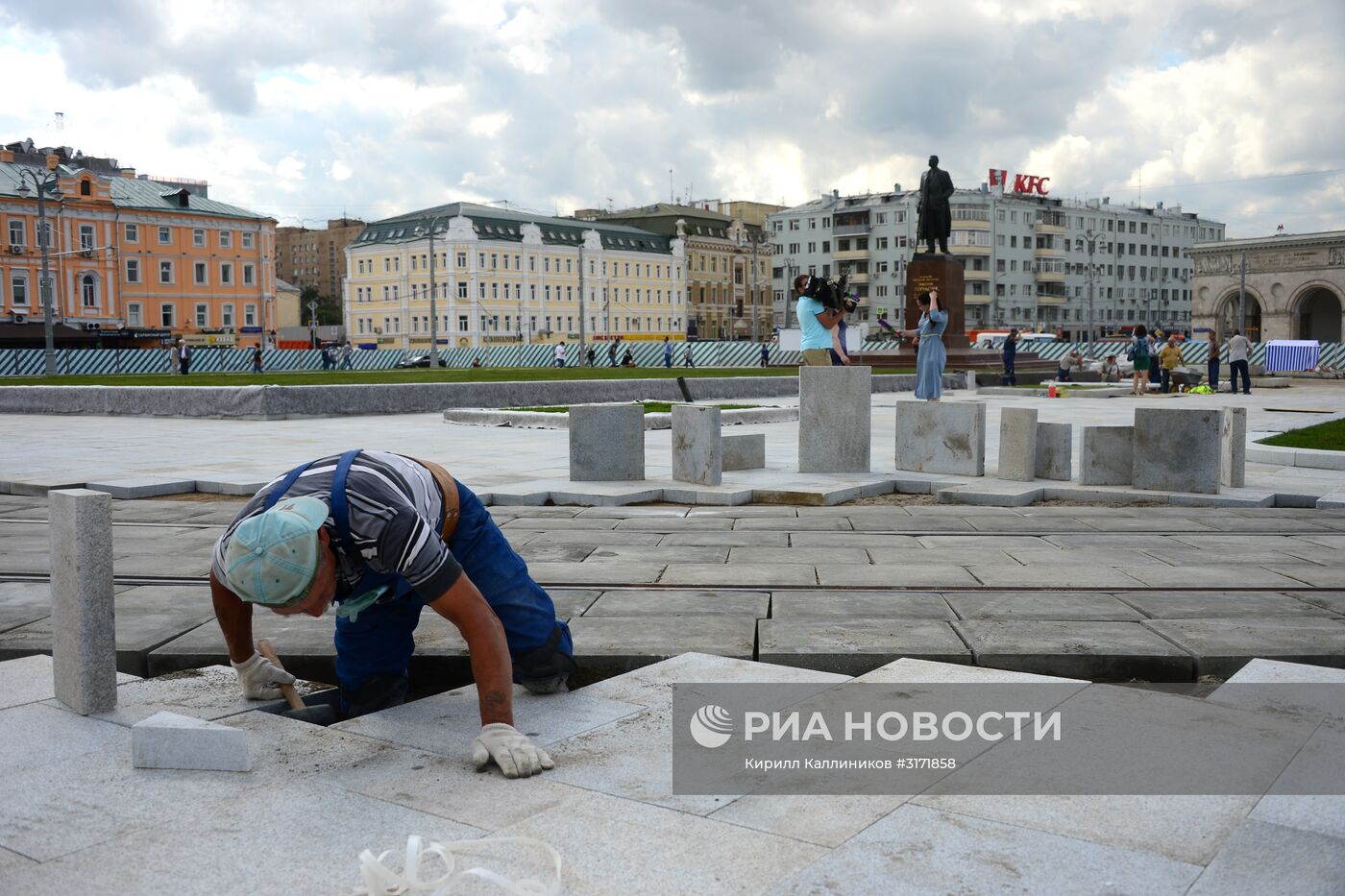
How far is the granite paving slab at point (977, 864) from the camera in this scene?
2742 mm

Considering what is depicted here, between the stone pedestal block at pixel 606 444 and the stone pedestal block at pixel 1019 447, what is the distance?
3.33 metres

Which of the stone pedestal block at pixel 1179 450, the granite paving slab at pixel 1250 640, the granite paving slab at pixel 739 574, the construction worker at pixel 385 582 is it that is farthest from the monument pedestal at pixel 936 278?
the construction worker at pixel 385 582

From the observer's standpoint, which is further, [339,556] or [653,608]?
[653,608]

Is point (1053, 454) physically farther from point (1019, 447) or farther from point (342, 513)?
point (342, 513)

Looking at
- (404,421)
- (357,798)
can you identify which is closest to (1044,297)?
(404,421)

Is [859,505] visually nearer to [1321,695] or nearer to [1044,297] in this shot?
[1321,695]

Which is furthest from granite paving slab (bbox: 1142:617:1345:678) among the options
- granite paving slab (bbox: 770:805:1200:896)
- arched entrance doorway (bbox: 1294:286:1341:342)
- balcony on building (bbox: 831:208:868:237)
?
balcony on building (bbox: 831:208:868:237)

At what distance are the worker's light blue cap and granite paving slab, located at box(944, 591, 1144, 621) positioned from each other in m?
3.33

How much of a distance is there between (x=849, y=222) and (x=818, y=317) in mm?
104559

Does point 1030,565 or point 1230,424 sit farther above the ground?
point 1230,424

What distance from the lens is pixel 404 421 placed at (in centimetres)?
2100

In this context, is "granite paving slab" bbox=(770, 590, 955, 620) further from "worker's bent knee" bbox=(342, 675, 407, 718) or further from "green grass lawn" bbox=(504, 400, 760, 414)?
"green grass lawn" bbox=(504, 400, 760, 414)

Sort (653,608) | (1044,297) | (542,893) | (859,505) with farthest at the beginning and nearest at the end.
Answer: (1044,297)
(859,505)
(653,608)
(542,893)

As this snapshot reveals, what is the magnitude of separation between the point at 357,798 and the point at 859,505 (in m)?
7.00
